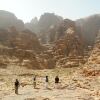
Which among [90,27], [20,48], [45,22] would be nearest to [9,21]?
[45,22]

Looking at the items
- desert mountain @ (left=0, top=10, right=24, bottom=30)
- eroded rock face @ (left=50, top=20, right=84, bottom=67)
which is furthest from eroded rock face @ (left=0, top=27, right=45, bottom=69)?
desert mountain @ (left=0, top=10, right=24, bottom=30)

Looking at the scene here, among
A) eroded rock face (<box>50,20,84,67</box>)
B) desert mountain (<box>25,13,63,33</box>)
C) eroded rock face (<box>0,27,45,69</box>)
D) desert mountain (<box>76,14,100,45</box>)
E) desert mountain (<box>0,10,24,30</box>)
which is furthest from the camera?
desert mountain (<box>25,13,63,33</box>)

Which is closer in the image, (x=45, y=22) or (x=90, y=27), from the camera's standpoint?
(x=90, y=27)

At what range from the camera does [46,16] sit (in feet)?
416

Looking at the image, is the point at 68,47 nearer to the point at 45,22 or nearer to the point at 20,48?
the point at 20,48

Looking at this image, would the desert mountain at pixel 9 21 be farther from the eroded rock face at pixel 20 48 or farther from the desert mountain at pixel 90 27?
the desert mountain at pixel 90 27

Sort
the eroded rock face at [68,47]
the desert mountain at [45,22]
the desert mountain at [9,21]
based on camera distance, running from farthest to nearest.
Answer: the desert mountain at [45,22]
the desert mountain at [9,21]
the eroded rock face at [68,47]

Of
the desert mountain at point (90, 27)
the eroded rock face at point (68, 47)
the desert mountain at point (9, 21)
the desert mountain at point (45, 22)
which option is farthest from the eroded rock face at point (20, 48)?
the desert mountain at point (45, 22)

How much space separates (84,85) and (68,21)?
74245 millimetres

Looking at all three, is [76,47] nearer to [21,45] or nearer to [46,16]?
[21,45]

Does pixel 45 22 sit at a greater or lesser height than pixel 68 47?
greater

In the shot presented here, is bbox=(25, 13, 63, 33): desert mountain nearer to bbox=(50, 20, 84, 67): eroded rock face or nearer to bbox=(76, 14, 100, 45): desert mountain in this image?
bbox=(76, 14, 100, 45): desert mountain

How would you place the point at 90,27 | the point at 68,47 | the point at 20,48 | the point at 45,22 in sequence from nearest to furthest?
1. the point at 20,48
2. the point at 68,47
3. the point at 90,27
4. the point at 45,22

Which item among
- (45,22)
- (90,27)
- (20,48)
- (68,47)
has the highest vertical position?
(45,22)
